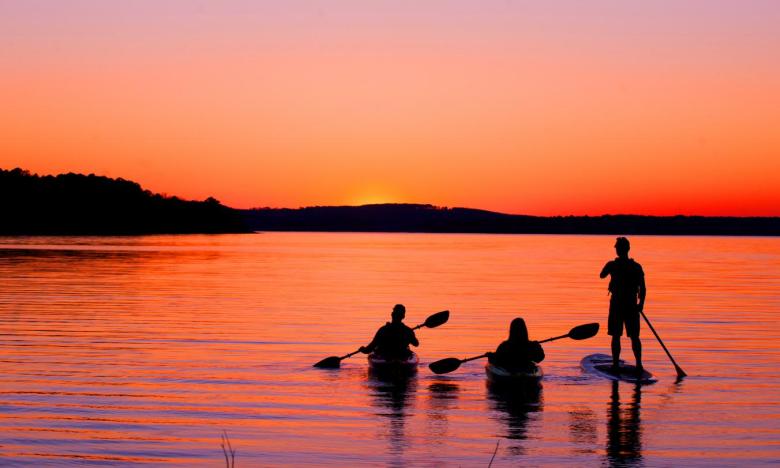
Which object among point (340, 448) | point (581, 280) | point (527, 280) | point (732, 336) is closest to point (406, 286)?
point (527, 280)

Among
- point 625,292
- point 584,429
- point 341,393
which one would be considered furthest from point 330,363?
point 584,429

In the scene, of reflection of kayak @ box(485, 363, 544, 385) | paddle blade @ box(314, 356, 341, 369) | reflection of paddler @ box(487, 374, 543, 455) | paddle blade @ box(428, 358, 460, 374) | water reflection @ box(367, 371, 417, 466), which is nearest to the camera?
water reflection @ box(367, 371, 417, 466)

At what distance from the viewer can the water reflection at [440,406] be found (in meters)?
13.5

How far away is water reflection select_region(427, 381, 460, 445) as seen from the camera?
44.4 ft

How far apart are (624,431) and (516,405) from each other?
8.10 ft

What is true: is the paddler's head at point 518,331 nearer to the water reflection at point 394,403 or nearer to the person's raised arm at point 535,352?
the person's raised arm at point 535,352

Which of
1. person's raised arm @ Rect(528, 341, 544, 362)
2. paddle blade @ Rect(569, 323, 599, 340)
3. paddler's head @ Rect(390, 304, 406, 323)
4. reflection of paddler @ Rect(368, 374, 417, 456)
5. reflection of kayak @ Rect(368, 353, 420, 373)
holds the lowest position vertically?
reflection of paddler @ Rect(368, 374, 417, 456)

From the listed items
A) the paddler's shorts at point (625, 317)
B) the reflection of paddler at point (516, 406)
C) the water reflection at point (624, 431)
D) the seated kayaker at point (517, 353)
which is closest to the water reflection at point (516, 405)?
the reflection of paddler at point (516, 406)

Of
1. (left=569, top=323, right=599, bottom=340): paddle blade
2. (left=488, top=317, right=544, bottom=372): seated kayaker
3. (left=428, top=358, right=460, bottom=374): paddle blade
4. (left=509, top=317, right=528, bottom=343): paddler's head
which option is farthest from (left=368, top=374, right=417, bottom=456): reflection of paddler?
(left=569, top=323, right=599, bottom=340): paddle blade

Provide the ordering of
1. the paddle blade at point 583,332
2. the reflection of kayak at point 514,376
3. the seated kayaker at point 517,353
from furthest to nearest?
the paddle blade at point 583,332
the seated kayaker at point 517,353
the reflection of kayak at point 514,376

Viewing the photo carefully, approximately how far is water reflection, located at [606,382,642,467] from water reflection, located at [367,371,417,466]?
2.67 meters

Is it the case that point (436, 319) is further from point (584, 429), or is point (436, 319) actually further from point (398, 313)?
point (584, 429)

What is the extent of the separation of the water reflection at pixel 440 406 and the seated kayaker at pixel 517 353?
96 centimetres

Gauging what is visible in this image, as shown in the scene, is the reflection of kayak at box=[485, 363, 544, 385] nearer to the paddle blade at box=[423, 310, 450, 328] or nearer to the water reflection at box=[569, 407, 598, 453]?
the water reflection at box=[569, 407, 598, 453]
